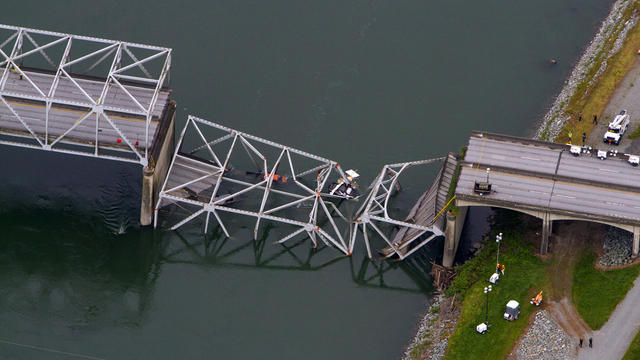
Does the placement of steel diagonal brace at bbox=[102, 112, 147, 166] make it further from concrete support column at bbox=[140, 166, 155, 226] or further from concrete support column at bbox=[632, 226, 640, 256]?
concrete support column at bbox=[632, 226, 640, 256]

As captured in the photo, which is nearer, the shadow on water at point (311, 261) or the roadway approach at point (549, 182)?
the roadway approach at point (549, 182)

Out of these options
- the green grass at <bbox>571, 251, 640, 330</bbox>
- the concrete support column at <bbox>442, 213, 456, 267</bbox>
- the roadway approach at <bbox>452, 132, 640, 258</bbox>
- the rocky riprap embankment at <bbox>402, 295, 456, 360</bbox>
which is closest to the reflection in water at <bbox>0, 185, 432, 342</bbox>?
the concrete support column at <bbox>442, 213, 456, 267</bbox>

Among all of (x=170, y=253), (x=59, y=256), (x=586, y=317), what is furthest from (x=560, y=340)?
(x=59, y=256)

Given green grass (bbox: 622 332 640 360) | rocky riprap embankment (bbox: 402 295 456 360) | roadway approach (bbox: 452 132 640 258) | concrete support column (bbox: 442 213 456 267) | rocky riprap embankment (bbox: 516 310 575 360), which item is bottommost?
rocky riprap embankment (bbox: 402 295 456 360)

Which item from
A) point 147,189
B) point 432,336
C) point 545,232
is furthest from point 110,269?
point 545,232

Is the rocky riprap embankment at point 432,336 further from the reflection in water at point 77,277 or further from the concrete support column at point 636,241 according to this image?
the reflection in water at point 77,277

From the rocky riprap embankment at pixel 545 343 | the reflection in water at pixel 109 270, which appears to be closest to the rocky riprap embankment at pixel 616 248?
the rocky riprap embankment at pixel 545 343

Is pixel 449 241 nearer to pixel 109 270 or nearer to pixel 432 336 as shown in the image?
pixel 432 336
